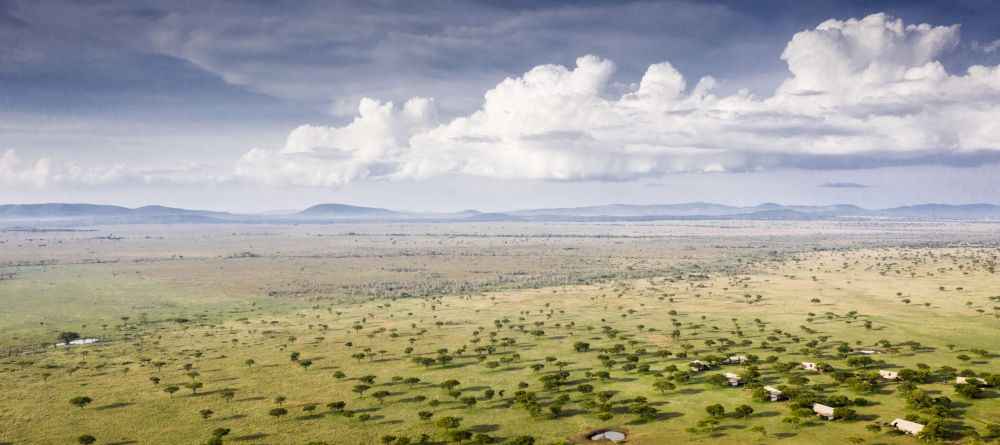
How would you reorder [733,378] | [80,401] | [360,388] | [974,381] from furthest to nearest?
[360,388] → [733,378] → [80,401] → [974,381]

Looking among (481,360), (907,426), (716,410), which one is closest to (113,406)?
(481,360)

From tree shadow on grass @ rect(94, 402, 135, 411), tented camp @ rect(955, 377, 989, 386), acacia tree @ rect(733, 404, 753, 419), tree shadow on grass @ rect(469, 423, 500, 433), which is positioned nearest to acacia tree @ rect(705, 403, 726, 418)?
acacia tree @ rect(733, 404, 753, 419)

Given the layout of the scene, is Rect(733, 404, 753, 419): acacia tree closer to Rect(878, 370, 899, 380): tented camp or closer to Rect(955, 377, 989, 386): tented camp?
Rect(878, 370, 899, 380): tented camp

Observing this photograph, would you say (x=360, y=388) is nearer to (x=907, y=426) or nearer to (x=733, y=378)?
(x=733, y=378)

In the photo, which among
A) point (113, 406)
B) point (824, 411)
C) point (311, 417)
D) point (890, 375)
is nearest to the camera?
point (824, 411)

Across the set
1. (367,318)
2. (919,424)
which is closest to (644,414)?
(919,424)

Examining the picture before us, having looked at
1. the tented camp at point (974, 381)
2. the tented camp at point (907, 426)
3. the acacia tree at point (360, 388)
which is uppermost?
the tented camp at point (974, 381)

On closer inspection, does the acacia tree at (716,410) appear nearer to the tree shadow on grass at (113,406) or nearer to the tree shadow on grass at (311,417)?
the tree shadow on grass at (311,417)

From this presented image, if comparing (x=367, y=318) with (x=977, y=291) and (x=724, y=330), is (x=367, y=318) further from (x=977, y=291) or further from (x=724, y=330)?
(x=977, y=291)

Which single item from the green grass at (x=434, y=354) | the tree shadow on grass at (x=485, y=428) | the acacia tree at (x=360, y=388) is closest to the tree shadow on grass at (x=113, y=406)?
the green grass at (x=434, y=354)
